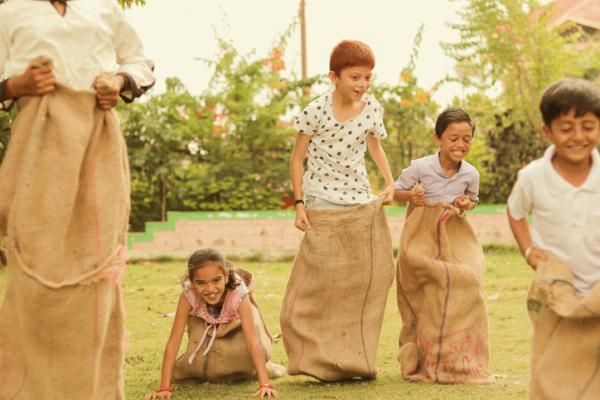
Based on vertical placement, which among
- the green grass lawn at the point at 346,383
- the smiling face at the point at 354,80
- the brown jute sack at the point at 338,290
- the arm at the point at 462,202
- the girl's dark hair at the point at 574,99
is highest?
the smiling face at the point at 354,80

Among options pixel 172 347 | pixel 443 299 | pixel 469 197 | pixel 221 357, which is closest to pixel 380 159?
pixel 469 197

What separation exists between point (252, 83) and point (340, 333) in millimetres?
10461

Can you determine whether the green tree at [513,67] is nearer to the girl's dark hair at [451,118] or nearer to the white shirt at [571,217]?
the girl's dark hair at [451,118]

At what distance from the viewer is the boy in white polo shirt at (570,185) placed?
400 centimetres

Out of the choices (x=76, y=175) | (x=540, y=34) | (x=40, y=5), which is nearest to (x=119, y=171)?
(x=76, y=175)

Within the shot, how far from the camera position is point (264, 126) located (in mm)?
15984

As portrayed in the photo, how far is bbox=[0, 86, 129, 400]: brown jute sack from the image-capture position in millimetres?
4262

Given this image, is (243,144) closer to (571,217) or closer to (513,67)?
(513,67)

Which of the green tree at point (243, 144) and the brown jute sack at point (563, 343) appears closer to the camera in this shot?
the brown jute sack at point (563, 343)

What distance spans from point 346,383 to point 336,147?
131 cm

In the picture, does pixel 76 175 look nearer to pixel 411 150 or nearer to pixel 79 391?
pixel 79 391

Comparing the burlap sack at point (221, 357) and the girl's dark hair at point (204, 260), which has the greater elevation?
the girl's dark hair at point (204, 260)

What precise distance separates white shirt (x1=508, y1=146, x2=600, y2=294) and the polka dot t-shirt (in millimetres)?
2134

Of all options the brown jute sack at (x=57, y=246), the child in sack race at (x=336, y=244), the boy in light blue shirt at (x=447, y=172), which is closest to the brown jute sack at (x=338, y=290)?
the child in sack race at (x=336, y=244)
